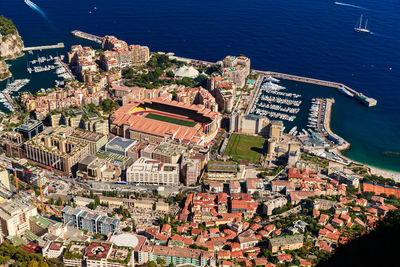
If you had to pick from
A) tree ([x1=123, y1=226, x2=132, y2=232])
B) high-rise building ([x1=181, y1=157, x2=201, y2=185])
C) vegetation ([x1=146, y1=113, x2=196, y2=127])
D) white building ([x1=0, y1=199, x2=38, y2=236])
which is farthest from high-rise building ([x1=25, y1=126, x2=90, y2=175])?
tree ([x1=123, y1=226, x2=132, y2=232])

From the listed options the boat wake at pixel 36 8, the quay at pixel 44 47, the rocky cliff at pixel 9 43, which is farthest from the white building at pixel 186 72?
the boat wake at pixel 36 8

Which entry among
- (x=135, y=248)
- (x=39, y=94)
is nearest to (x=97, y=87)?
(x=39, y=94)

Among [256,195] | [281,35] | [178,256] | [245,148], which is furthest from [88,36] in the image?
[178,256]

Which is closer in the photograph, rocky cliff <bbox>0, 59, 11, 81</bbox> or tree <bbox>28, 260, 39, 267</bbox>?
tree <bbox>28, 260, 39, 267</bbox>

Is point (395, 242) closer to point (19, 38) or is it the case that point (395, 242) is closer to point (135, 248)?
point (135, 248)

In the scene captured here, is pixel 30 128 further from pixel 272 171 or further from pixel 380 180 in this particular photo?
pixel 380 180

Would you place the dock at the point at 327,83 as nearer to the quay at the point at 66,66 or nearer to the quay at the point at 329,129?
the quay at the point at 329,129

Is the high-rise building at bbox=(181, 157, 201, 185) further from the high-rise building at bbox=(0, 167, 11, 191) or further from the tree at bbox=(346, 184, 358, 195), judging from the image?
the high-rise building at bbox=(0, 167, 11, 191)

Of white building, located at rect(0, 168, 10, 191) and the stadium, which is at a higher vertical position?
the stadium
